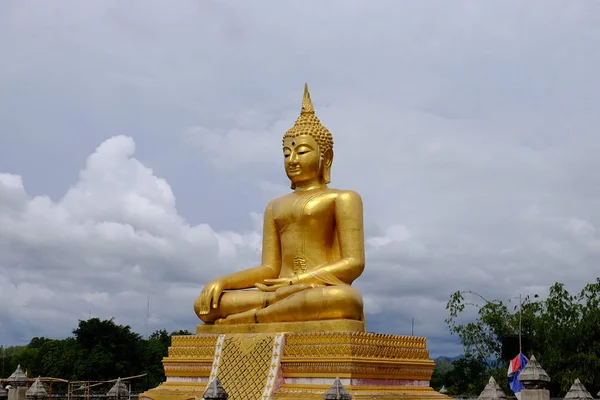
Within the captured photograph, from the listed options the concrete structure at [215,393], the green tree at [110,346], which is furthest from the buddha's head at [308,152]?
the green tree at [110,346]

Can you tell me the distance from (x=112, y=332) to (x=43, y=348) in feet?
10.9

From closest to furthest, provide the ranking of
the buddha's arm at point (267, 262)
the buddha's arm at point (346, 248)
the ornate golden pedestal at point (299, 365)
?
the ornate golden pedestal at point (299, 365) < the buddha's arm at point (346, 248) < the buddha's arm at point (267, 262)

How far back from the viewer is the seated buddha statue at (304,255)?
38.2 feet

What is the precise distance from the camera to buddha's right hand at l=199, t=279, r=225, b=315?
496 inches

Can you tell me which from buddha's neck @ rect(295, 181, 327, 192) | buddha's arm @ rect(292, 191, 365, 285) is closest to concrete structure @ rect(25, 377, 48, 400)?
buddha's arm @ rect(292, 191, 365, 285)

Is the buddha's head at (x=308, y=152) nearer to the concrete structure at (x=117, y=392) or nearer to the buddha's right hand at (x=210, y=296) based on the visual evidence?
the buddha's right hand at (x=210, y=296)

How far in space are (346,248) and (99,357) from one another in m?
25.5

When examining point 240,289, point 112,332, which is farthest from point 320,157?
point 112,332

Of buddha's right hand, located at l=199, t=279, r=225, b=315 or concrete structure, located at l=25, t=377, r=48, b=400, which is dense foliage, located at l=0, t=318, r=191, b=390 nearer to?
concrete structure, located at l=25, t=377, r=48, b=400

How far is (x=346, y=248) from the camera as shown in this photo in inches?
493

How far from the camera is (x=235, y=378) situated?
11.9 metres

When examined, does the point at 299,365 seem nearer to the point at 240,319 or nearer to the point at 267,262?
the point at 240,319

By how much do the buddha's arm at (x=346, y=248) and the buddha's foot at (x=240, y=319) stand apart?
807mm

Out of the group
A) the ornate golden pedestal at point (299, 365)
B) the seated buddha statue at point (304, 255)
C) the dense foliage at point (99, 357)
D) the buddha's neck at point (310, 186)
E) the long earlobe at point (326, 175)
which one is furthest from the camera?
the dense foliage at point (99, 357)
